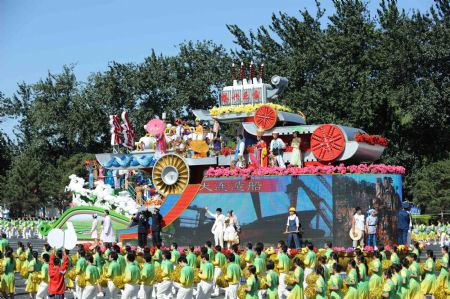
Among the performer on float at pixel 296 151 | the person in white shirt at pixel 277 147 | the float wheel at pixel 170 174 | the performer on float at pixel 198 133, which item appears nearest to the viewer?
the performer on float at pixel 296 151

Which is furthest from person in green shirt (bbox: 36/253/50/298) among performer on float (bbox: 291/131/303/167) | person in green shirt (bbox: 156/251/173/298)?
performer on float (bbox: 291/131/303/167)

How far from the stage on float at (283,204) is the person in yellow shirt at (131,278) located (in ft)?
35.2

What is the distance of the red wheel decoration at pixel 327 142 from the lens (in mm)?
28203

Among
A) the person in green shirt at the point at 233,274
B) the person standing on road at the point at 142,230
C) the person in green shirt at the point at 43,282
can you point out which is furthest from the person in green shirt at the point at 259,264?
the person standing on road at the point at 142,230

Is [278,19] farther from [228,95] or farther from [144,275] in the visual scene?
[144,275]

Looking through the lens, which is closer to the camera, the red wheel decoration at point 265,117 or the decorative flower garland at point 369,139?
the decorative flower garland at point 369,139

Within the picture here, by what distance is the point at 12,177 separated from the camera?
71.2 m

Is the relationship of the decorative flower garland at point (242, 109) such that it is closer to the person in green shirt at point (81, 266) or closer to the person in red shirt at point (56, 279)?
the person in green shirt at point (81, 266)

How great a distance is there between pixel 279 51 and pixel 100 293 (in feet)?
136

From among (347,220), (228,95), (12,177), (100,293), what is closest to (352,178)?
(347,220)

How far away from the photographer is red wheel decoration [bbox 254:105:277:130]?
98.8 feet

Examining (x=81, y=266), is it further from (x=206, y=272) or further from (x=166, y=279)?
(x=206, y=272)

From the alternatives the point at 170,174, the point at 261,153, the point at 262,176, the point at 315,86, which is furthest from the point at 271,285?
the point at 315,86

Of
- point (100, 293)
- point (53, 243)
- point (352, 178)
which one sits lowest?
point (100, 293)
